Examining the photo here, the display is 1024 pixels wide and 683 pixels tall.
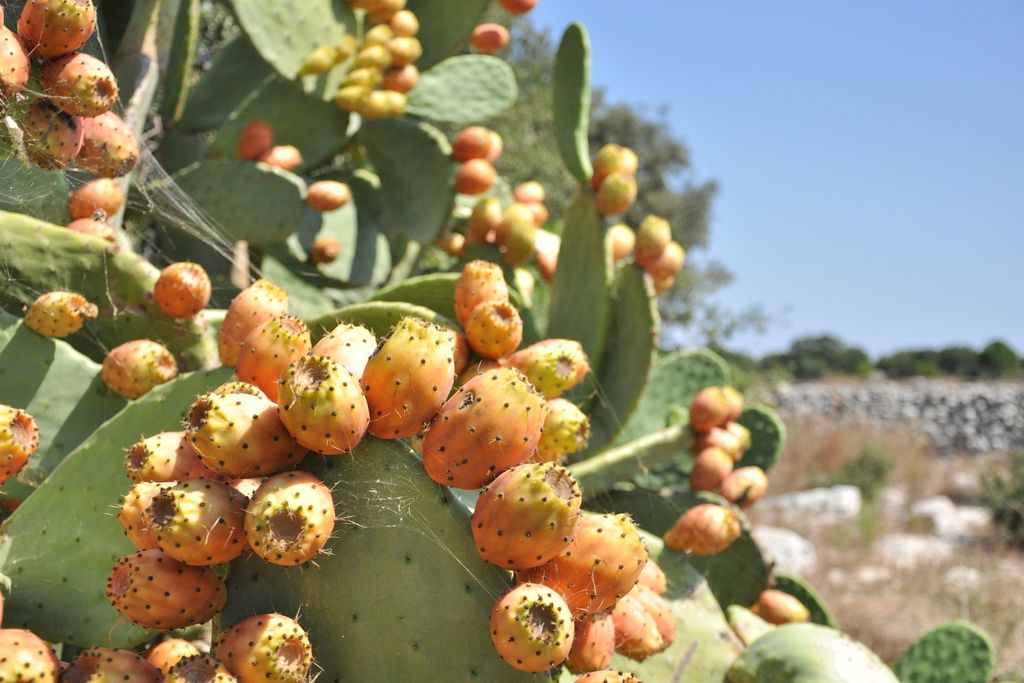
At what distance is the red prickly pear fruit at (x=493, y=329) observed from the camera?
4.66ft

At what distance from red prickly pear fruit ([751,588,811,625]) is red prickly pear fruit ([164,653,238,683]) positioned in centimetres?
144

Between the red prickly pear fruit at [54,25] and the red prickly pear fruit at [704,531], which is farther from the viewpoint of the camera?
the red prickly pear fruit at [704,531]

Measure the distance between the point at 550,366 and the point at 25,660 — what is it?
0.77 m

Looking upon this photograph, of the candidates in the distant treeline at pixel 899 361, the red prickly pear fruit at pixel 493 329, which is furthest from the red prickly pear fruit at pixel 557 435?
the distant treeline at pixel 899 361

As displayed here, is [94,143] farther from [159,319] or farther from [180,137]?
[180,137]

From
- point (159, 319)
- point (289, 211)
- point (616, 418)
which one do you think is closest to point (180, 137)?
point (289, 211)

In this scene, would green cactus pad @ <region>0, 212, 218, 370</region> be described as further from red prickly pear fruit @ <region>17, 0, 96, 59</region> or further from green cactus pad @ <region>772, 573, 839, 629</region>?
green cactus pad @ <region>772, 573, 839, 629</region>

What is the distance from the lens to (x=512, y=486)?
1.03 metres

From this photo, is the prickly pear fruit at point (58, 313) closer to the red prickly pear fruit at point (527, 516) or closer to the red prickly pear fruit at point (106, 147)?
the red prickly pear fruit at point (106, 147)

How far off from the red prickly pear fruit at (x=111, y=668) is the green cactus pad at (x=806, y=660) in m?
0.99

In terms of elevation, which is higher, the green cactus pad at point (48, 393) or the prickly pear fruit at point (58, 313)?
the prickly pear fruit at point (58, 313)

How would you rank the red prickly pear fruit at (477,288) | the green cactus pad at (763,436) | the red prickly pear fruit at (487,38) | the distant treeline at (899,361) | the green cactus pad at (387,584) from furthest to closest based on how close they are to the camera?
1. the distant treeline at (899,361)
2. the red prickly pear fruit at (487,38)
3. the green cactus pad at (763,436)
4. the red prickly pear fruit at (477,288)
5. the green cactus pad at (387,584)

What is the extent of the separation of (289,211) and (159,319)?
0.85m

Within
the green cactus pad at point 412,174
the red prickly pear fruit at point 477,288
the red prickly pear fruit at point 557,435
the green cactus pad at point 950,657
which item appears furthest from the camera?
the green cactus pad at point 412,174
